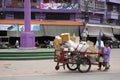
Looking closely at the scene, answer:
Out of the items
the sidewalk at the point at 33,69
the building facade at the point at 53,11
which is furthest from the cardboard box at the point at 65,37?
the building facade at the point at 53,11

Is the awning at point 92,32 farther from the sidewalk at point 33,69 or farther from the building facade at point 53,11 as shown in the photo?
the sidewalk at point 33,69

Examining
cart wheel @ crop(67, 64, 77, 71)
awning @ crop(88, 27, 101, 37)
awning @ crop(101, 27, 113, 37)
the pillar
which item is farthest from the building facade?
cart wheel @ crop(67, 64, 77, 71)

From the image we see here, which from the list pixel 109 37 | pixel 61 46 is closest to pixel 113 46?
pixel 109 37

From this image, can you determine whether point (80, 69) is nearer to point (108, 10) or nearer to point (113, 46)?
point (113, 46)

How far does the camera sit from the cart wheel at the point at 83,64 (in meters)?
15.3

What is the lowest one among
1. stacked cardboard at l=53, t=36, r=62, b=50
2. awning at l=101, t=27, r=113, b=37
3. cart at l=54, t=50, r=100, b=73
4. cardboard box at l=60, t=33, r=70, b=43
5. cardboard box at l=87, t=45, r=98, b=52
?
awning at l=101, t=27, r=113, b=37

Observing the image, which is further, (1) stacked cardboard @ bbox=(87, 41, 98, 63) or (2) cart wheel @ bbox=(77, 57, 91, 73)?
(1) stacked cardboard @ bbox=(87, 41, 98, 63)

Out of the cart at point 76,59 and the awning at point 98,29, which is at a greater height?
the cart at point 76,59

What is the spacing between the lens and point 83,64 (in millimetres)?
15398

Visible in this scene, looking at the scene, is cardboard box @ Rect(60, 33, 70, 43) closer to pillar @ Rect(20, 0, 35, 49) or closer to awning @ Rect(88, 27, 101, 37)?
pillar @ Rect(20, 0, 35, 49)

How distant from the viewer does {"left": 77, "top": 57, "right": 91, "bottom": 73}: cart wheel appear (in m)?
15.3

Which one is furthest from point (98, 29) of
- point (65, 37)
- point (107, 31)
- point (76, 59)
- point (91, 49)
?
point (76, 59)

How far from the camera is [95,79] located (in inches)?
510

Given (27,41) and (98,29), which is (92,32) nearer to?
(98,29)
